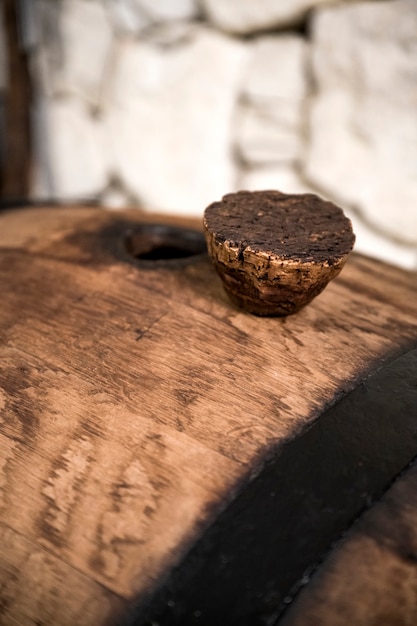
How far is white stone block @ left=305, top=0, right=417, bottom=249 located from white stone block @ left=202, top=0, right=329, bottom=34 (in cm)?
8

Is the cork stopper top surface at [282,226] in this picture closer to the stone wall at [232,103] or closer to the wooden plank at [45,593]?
the wooden plank at [45,593]

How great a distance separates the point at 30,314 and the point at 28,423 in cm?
26

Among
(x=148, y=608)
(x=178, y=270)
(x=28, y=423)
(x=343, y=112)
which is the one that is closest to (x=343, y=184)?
(x=343, y=112)

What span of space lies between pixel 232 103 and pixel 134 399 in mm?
1553

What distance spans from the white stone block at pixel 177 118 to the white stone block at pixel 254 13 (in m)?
0.07

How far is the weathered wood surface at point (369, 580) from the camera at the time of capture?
2.40ft

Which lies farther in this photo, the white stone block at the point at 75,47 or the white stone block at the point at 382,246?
the white stone block at the point at 75,47

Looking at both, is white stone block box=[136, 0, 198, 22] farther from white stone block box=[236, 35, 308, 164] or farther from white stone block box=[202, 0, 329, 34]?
white stone block box=[236, 35, 308, 164]

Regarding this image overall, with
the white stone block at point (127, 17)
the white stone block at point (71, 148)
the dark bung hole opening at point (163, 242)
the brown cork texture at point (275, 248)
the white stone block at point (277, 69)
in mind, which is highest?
the white stone block at point (127, 17)

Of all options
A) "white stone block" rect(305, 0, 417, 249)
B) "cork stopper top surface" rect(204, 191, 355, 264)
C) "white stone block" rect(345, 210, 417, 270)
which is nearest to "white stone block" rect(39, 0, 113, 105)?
"white stone block" rect(305, 0, 417, 249)

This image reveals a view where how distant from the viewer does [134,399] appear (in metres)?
0.95

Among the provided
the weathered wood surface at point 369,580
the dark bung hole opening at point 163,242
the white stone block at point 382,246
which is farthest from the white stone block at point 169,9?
the weathered wood surface at point 369,580

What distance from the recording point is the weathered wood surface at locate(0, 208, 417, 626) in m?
0.80

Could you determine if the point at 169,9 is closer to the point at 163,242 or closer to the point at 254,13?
the point at 254,13
